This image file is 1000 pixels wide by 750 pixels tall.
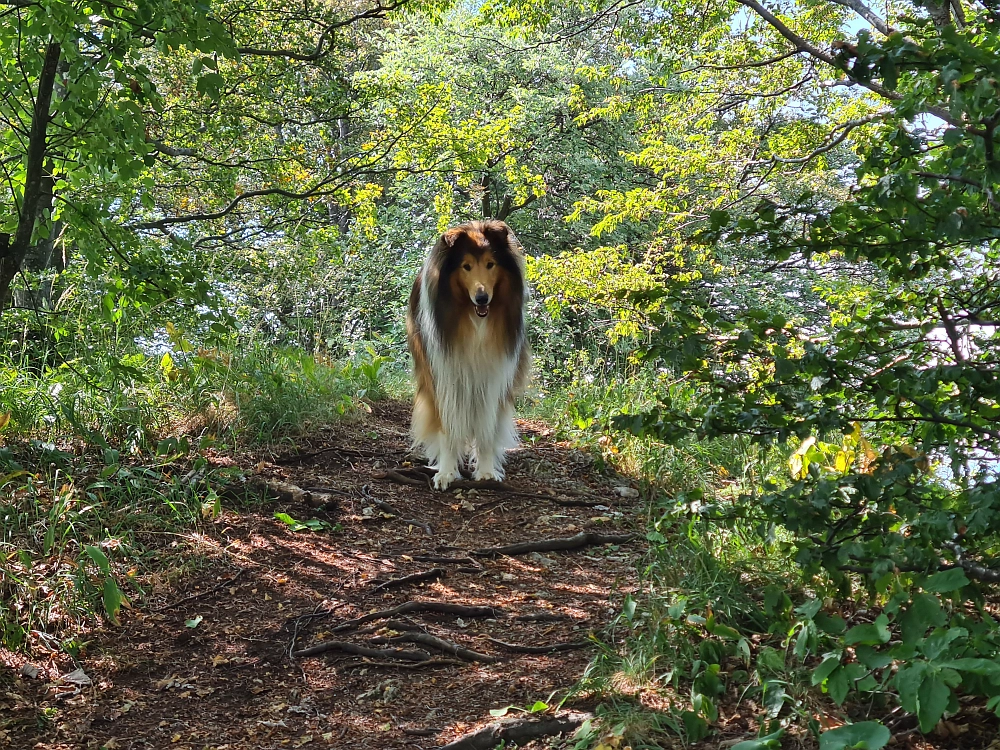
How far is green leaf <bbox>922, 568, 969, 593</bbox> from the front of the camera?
184 centimetres

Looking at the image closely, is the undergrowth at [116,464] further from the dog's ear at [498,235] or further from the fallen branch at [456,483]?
the dog's ear at [498,235]

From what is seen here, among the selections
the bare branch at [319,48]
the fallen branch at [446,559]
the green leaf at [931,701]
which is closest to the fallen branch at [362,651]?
the fallen branch at [446,559]

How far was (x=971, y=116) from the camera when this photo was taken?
1.94 metres

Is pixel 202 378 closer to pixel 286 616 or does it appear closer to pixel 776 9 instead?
pixel 286 616

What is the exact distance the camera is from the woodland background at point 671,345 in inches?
81.9

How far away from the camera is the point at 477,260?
5.28 meters

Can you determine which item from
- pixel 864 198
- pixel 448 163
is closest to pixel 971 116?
pixel 864 198

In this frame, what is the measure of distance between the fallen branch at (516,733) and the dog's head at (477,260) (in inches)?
118

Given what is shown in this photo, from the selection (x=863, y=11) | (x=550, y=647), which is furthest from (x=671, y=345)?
(x=863, y=11)

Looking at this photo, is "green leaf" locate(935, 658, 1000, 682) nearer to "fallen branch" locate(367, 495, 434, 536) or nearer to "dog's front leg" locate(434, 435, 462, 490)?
"fallen branch" locate(367, 495, 434, 536)

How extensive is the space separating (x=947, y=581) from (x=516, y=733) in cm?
137

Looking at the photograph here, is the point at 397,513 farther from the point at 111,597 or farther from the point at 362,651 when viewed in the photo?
the point at 111,597

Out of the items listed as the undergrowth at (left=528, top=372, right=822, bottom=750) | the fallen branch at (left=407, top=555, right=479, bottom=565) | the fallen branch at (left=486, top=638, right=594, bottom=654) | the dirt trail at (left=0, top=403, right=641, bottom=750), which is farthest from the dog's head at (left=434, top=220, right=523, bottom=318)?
the fallen branch at (left=486, top=638, right=594, bottom=654)

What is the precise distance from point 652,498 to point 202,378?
2.95 metres
